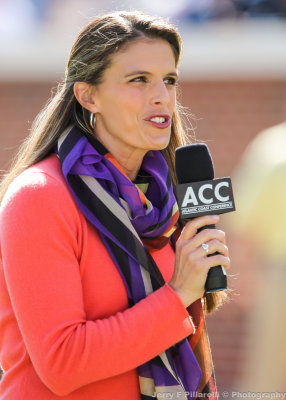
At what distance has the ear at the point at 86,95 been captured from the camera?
2.53 meters

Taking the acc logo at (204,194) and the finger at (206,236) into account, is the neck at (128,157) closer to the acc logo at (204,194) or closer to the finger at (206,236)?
the acc logo at (204,194)

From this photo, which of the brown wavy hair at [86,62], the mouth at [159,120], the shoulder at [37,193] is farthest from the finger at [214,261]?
the brown wavy hair at [86,62]

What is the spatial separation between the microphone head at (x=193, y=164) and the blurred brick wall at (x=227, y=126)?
4.14 metres

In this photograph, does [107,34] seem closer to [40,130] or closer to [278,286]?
[40,130]

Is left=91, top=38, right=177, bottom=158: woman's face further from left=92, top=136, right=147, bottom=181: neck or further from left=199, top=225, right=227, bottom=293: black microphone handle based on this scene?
left=199, top=225, right=227, bottom=293: black microphone handle

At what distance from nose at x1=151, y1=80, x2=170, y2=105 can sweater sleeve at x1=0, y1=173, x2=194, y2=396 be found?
1.75 ft

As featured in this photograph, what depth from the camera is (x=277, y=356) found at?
3865 mm

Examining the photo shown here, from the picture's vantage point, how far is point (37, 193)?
214 cm

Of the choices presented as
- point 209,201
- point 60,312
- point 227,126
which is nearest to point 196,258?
point 209,201

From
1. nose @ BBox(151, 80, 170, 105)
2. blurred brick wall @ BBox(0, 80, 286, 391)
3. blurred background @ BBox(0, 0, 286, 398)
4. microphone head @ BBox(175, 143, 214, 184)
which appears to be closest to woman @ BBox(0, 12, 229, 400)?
nose @ BBox(151, 80, 170, 105)

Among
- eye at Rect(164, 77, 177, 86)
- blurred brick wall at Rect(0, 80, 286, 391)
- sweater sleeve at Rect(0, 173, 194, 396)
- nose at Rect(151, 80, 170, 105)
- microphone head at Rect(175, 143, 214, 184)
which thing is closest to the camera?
sweater sleeve at Rect(0, 173, 194, 396)

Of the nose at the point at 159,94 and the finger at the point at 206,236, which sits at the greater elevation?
the nose at the point at 159,94

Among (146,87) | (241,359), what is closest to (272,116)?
(241,359)

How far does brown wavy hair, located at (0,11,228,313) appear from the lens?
8.12 feet
